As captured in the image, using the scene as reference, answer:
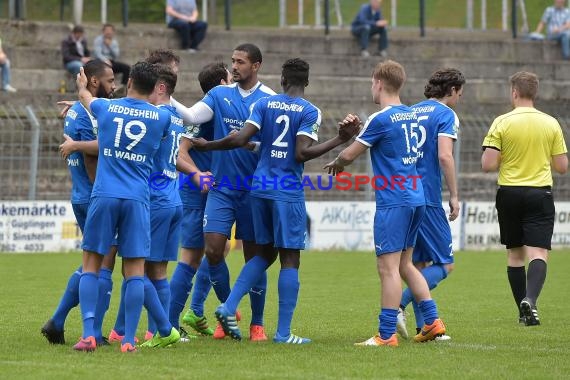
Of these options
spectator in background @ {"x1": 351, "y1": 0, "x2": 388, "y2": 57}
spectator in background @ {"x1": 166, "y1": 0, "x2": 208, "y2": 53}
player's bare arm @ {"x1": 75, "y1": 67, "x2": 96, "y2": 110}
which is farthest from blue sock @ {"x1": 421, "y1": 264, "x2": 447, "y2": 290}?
spectator in background @ {"x1": 351, "y1": 0, "x2": 388, "y2": 57}

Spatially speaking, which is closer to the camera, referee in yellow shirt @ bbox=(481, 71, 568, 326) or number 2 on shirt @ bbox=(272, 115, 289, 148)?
number 2 on shirt @ bbox=(272, 115, 289, 148)

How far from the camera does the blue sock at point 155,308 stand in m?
8.55

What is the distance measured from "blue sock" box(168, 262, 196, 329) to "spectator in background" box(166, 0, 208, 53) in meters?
15.9

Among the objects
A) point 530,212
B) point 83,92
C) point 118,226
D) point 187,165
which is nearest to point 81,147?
point 83,92

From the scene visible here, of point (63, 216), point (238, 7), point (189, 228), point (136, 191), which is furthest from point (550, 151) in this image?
point (238, 7)

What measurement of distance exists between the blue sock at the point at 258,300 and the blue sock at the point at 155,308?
3.24 ft

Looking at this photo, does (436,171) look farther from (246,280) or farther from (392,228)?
(246,280)

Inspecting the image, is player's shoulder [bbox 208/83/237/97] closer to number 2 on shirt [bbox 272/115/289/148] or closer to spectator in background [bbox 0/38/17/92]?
number 2 on shirt [bbox 272/115/289/148]

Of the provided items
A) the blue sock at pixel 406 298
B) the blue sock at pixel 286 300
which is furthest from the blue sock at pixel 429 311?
the blue sock at pixel 286 300

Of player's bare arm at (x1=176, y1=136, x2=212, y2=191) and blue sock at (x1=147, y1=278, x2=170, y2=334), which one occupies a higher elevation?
player's bare arm at (x1=176, y1=136, x2=212, y2=191)

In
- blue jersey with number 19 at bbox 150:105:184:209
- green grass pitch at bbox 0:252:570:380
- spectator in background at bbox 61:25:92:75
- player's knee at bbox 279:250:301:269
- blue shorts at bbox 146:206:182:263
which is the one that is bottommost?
green grass pitch at bbox 0:252:570:380

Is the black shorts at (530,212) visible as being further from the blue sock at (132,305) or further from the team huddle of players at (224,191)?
the blue sock at (132,305)

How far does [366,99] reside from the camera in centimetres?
2495

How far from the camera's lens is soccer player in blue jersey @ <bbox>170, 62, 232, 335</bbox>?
9.74m
